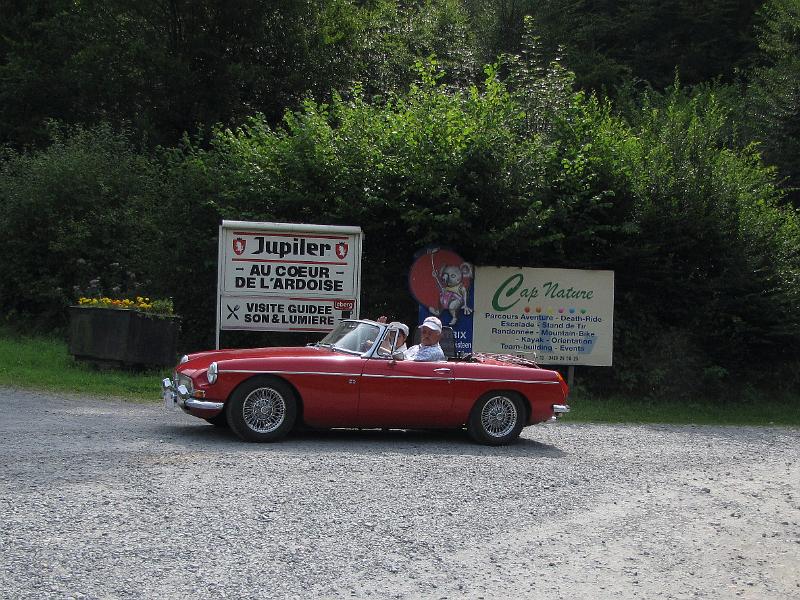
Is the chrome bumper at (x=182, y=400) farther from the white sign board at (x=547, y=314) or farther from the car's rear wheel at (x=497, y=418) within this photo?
the white sign board at (x=547, y=314)

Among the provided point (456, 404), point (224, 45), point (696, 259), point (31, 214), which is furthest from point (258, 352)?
point (224, 45)

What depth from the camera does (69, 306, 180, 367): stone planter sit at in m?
16.7

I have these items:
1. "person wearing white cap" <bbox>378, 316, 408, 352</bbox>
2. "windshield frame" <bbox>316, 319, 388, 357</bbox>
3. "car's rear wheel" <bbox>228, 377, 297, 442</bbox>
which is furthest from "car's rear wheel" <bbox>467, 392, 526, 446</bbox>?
"car's rear wheel" <bbox>228, 377, 297, 442</bbox>

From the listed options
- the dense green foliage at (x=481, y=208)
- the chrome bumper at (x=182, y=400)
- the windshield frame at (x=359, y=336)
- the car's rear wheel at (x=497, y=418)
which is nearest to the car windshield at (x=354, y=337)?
the windshield frame at (x=359, y=336)

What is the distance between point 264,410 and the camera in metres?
11.1

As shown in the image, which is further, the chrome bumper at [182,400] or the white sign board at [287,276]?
the white sign board at [287,276]

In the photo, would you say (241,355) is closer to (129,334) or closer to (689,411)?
(129,334)

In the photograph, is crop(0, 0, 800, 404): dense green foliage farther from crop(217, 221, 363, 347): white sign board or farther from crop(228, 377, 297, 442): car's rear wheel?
crop(228, 377, 297, 442): car's rear wheel

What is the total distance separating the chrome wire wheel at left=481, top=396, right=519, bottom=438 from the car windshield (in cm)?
154

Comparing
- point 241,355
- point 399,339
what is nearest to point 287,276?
point 399,339

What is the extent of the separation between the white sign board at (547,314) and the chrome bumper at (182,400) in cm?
747

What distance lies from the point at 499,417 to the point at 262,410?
2794mm

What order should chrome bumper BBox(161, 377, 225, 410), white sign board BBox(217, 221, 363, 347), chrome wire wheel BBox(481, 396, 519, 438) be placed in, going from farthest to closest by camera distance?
white sign board BBox(217, 221, 363, 347)
chrome wire wheel BBox(481, 396, 519, 438)
chrome bumper BBox(161, 377, 225, 410)

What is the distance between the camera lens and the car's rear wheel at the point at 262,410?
1105 cm
